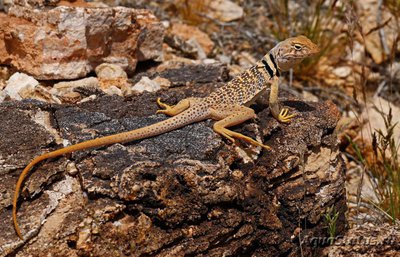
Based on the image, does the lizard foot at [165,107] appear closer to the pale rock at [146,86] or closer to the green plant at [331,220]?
the pale rock at [146,86]

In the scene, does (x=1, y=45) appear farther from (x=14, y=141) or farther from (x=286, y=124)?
(x=286, y=124)

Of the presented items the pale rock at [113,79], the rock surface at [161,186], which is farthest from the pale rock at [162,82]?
the rock surface at [161,186]

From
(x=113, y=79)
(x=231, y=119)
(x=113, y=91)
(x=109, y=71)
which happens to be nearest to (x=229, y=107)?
(x=231, y=119)

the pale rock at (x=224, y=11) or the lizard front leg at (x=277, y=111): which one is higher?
the lizard front leg at (x=277, y=111)

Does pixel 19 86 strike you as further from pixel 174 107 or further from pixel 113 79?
pixel 174 107

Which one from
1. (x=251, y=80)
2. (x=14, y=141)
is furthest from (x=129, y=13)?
(x=14, y=141)

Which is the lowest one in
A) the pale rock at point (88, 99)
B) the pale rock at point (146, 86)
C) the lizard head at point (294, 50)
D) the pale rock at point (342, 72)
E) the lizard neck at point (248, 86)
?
the pale rock at point (342, 72)

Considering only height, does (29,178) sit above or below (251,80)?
below
